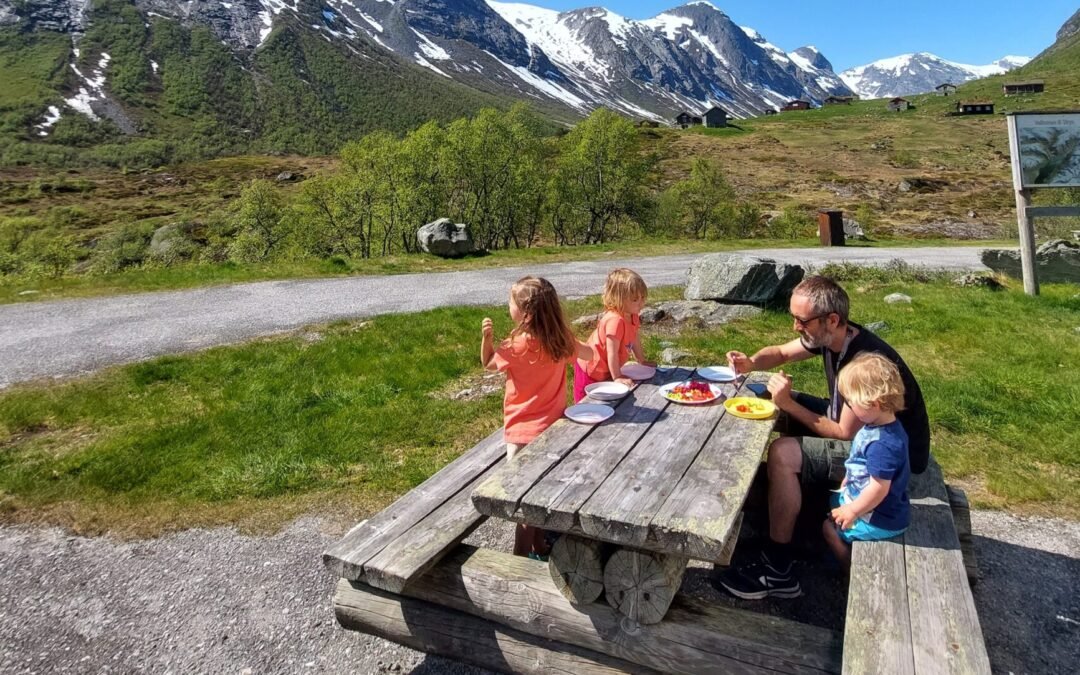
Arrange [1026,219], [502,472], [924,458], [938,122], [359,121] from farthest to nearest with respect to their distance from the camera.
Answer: [359,121] < [938,122] < [1026,219] < [924,458] < [502,472]

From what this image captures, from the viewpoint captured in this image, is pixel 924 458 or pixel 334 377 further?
pixel 334 377

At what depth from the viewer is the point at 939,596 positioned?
2.83 m

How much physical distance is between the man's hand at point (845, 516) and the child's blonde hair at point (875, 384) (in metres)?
0.59

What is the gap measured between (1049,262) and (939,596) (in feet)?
66.1

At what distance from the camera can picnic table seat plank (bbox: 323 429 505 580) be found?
3.45m

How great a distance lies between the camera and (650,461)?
3564mm

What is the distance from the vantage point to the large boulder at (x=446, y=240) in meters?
23.8

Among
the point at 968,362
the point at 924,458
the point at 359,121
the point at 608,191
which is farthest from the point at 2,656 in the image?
the point at 359,121

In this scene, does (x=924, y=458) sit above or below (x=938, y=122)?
below

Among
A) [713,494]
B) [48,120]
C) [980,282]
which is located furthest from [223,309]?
[48,120]

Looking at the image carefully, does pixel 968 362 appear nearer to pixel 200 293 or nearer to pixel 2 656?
pixel 2 656

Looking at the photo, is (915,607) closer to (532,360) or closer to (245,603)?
(532,360)

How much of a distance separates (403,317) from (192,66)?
686 feet

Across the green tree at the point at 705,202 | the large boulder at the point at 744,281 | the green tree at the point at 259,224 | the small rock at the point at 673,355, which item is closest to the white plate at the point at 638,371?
the small rock at the point at 673,355
